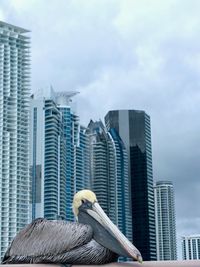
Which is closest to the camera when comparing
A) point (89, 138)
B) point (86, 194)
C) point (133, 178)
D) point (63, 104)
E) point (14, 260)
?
point (14, 260)

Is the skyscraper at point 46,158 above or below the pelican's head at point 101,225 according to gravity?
above

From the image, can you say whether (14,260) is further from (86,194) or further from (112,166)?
(112,166)

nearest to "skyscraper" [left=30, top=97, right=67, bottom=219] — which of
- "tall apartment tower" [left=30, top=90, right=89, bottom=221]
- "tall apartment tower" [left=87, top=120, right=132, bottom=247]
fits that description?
"tall apartment tower" [left=30, top=90, right=89, bottom=221]

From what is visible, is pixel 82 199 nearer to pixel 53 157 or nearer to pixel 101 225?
pixel 101 225

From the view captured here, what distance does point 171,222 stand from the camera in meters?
94.1

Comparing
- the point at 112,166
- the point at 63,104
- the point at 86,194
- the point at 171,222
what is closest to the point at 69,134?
the point at 63,104

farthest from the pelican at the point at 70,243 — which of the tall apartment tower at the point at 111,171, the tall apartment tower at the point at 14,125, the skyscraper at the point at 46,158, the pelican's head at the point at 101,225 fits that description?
the tall apartment tower at the point at 111,171

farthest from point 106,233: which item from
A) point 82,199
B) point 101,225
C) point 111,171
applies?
point 111,171

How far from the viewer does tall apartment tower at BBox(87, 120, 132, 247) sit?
8106 cm

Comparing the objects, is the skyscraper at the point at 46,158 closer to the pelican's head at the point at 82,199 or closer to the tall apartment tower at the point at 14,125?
the tall apartment tower at the point at 14,125

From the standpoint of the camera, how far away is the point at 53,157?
68.2 meters

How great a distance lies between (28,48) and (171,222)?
1469 inches

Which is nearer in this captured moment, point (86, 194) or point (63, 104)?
point (86, 194)

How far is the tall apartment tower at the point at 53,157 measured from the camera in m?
67.2
